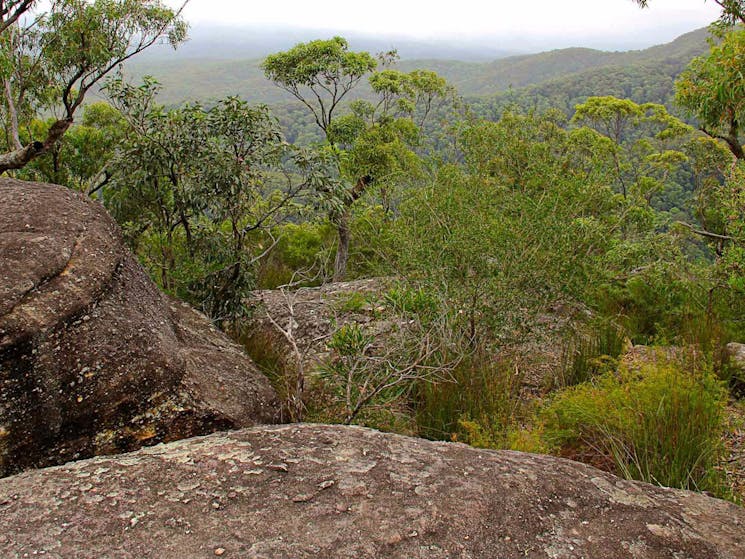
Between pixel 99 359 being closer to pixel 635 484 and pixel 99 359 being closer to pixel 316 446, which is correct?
pixel 316 446

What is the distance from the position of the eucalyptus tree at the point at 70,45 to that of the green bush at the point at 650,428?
29.9ft

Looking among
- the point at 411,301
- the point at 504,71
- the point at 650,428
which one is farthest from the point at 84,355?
the point at 504,71

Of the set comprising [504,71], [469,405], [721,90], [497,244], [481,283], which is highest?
[504,71]

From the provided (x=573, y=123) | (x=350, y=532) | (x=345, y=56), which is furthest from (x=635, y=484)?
(x=573, y=123)

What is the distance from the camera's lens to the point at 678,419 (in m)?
3.71

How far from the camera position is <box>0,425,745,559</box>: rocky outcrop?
2.25 meters

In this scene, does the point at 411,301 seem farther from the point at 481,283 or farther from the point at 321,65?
the point at 321,65

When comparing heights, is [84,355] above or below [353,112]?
below

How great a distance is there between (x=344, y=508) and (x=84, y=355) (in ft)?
5.84

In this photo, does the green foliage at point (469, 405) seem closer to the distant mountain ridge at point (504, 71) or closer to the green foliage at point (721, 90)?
the green foliage at point (721, 90)

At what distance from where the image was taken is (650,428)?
3.69 metres

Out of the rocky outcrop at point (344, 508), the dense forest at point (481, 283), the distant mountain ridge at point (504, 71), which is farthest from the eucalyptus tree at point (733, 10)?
the distant mountain ridge at point (504, 71)

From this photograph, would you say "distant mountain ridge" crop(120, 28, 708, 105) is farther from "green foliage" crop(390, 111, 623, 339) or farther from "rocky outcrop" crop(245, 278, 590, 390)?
"green foliage" crop(390, 111, 623, 339)

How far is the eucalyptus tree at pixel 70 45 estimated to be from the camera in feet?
33.7
